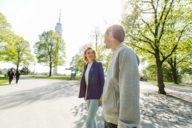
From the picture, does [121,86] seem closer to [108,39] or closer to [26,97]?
[108,39]

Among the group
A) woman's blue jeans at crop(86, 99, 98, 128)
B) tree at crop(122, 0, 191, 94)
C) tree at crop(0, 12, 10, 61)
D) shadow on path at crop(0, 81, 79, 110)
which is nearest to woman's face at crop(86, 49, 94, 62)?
woman's blue jeans at crop(86, 99, 98, 128)

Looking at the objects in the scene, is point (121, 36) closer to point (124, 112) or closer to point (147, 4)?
point (124, 112)

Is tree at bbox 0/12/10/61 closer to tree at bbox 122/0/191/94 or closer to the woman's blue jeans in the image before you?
tree at bbox 122/0/191/94

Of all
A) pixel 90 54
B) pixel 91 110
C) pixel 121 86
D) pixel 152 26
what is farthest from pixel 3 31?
pixel 121 86

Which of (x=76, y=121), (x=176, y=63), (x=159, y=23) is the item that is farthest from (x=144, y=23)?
(x=176, y=63)

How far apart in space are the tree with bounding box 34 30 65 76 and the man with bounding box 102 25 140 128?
70.5 metres

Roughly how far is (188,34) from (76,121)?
49.8 ft

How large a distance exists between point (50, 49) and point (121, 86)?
2821 inches

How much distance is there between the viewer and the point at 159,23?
21703 mm

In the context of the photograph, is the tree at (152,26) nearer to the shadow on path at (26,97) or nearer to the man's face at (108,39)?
the shadow on path at (26,97)

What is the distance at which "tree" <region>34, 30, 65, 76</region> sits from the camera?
72.8 m

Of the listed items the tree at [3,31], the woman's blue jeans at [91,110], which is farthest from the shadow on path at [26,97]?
the tree at [3,31]

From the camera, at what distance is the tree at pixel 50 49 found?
2864 inches

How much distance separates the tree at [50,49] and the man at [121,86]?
231ft
